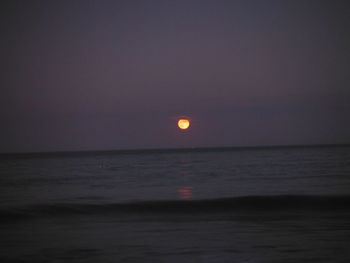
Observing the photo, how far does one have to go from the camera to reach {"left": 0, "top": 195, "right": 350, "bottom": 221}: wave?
1223 cm

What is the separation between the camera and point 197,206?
13.2 meters

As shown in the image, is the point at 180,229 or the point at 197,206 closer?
the point at 180,229

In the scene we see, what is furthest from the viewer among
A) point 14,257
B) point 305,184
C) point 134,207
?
point 305,184

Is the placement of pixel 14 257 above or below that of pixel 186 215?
below

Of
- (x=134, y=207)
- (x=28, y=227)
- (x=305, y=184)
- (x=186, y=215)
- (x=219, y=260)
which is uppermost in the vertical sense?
(x=305, y=184)

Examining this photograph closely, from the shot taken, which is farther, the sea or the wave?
the wave

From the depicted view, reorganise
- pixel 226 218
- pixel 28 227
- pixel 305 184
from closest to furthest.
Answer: pixel 28 227 → pixel 226 218 → pixel 305 184

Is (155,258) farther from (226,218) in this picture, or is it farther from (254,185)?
(254,185)

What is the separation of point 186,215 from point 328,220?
153 inches

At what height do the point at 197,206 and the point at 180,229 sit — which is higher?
the point at 197,206

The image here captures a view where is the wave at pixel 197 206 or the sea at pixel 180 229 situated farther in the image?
the wave at pixel 197 206

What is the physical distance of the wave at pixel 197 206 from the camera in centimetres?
1223

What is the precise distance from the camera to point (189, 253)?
6621 mm

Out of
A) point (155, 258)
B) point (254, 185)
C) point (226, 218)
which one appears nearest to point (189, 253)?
point (155, 258)
